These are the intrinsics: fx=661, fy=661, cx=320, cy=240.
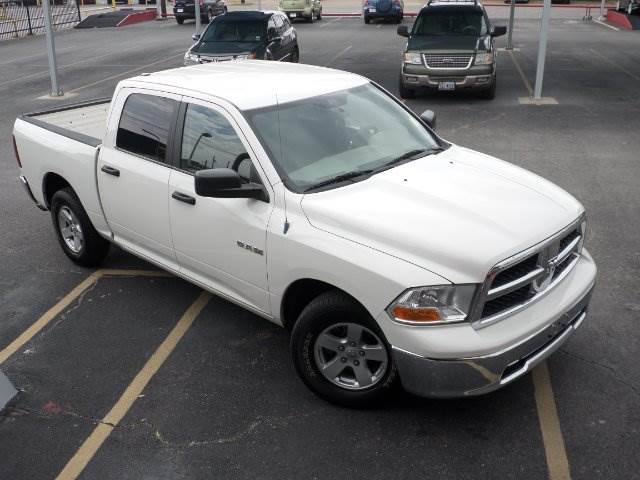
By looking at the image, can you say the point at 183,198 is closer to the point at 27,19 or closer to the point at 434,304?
the point at 434,304

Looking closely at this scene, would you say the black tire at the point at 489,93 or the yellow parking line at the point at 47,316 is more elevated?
the black tire at the point at 489,93

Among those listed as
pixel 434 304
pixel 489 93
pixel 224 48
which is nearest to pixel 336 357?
pixel 434 304

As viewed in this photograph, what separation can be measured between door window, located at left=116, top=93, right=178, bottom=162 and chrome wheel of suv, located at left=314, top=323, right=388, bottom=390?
199 cm

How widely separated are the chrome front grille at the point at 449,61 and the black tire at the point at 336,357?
10603 millimetres

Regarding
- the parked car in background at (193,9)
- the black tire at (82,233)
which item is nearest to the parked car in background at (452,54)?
the black tire at (82,233)

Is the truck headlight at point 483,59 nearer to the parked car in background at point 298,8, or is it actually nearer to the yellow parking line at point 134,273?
the yellow parking line at point 134,273

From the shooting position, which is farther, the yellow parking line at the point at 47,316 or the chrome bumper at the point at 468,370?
the yellow parking line at the point at 47,316

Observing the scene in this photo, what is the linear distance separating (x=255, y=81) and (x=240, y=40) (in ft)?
36.5

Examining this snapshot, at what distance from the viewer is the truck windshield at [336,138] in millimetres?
4426

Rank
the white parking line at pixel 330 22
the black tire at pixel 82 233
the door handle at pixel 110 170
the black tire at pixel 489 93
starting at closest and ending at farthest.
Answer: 1. the door handle at pixel 110 170
2. the black tire at pixel 82 233
3. the black tire at pixel 489 93
4. the white parking line at pixel 330 22

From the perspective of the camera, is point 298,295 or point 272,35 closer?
point 298,295

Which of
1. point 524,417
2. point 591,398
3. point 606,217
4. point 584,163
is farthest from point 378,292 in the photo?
point 584,163

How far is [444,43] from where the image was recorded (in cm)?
1391

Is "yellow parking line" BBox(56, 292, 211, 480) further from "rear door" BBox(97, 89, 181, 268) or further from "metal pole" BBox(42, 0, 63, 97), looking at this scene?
"metal pole" BBox(42, 0, 63, 97)
